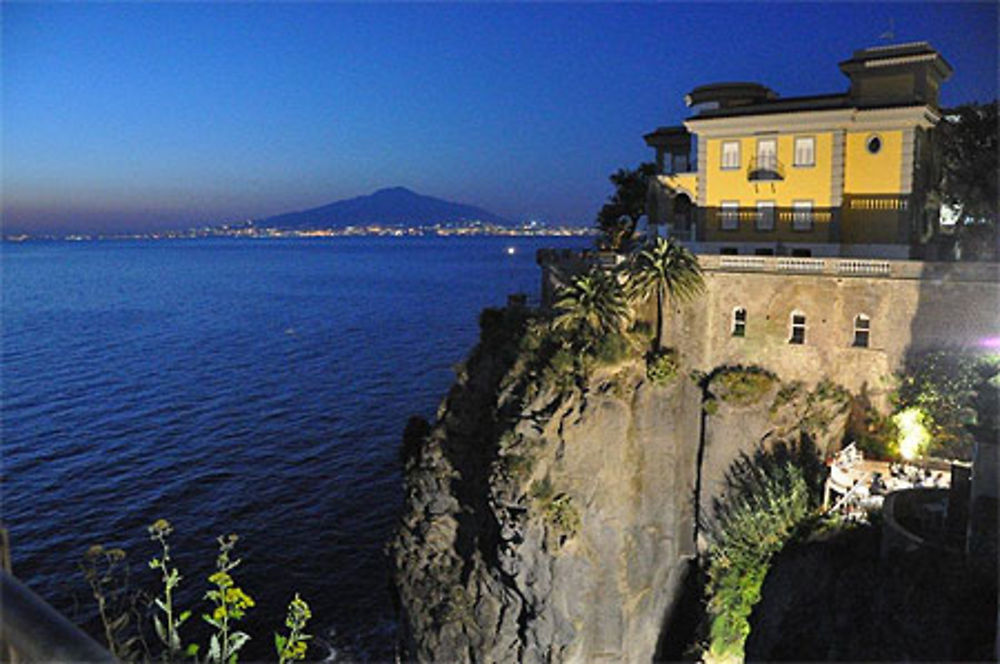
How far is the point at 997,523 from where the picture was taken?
59.8ft

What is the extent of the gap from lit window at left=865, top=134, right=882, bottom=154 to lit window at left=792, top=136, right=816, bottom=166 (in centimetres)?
237

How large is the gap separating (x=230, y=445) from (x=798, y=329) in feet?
135

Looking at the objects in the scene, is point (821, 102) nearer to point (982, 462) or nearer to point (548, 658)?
point (982, 462)

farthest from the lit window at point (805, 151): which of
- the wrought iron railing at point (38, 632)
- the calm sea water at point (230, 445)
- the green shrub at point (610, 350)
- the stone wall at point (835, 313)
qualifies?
the wrought iron railing at point (38, 632)

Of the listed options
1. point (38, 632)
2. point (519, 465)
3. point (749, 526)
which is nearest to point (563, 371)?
point (519, 465)

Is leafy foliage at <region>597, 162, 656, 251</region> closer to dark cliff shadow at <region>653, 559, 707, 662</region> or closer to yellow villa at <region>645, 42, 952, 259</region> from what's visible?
yellow villa at <region>645, 42, 952, 259</region>

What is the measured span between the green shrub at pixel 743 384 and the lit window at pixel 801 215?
8.57 meters

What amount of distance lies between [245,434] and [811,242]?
43.0m

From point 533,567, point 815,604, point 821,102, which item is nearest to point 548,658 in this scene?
point 533,567

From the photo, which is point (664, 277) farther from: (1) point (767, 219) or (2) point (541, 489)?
(2) point (541, 489)

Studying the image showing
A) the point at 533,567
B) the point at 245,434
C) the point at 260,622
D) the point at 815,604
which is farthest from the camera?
the point at 245,434

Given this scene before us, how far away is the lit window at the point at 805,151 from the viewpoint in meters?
35.1

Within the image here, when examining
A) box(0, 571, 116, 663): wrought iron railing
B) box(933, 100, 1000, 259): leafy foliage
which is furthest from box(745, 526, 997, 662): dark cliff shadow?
box(933, 100, 1000, 259): leafy foliage

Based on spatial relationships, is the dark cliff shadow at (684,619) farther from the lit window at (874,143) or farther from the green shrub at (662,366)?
the lit window at (874,143)
